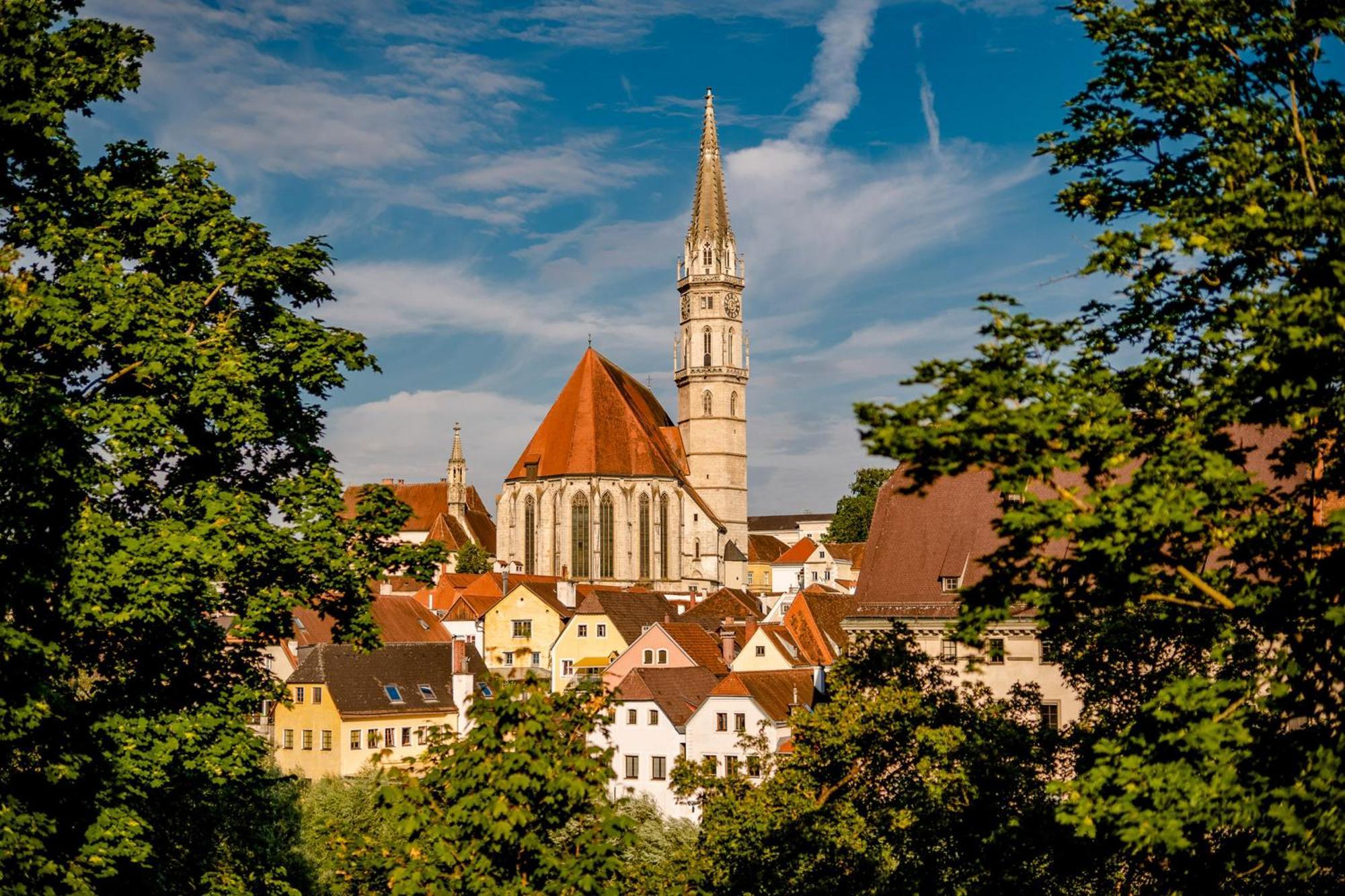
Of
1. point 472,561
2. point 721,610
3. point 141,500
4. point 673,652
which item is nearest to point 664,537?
point 472,561

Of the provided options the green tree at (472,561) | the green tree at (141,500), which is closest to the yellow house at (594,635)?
the green tree at (472,561)

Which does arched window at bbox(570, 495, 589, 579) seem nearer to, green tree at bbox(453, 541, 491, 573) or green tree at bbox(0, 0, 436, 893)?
green tree at bbox(453, 541, 491, 573)

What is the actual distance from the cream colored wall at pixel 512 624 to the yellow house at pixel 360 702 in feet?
54.6

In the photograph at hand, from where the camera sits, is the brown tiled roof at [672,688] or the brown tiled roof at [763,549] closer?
the brown tiled roof at [672,688]

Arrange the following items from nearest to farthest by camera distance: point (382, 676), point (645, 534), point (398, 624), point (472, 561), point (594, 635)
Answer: point (382, 676)
point (594, 635)
point (398, 624)
point (645, 534)
point (472, 561)

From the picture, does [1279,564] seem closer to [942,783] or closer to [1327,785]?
[1327,785]

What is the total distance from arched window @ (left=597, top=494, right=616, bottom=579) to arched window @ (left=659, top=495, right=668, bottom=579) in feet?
11.9

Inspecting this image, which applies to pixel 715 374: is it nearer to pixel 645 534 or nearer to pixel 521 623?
pixel 645 534

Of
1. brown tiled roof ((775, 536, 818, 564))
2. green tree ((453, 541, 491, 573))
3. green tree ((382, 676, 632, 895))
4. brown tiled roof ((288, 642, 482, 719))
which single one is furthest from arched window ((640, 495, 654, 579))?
green tree ((382, 676, 632, 895))

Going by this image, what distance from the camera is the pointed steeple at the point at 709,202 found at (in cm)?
10631

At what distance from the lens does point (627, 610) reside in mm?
69438

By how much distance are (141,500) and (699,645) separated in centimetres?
4231

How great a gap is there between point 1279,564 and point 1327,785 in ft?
5.67

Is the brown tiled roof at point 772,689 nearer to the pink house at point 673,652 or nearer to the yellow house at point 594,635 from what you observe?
the pink house at point 673,652
